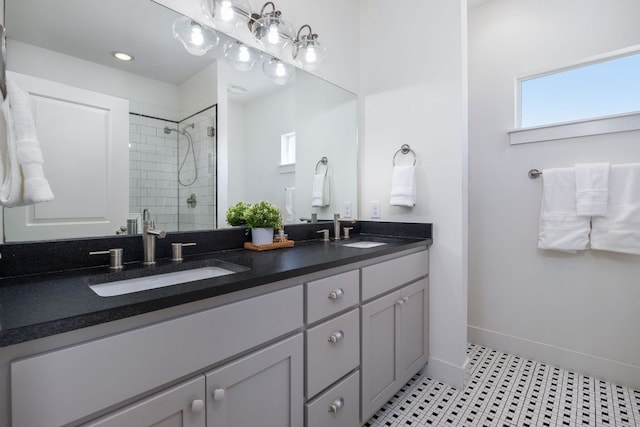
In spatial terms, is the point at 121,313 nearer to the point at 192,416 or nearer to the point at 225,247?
the point at 192,416

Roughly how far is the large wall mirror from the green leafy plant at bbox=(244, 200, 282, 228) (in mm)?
114

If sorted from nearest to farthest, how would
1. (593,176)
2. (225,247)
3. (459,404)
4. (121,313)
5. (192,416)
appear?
(121,313)
(192,416)
(225,247)
(459,404)
(593,176)

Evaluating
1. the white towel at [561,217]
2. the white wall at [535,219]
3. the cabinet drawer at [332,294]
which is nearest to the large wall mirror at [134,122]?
the cabinet drawer at [332,294]

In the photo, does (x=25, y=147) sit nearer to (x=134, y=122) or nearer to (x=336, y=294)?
(x=134, y=122)

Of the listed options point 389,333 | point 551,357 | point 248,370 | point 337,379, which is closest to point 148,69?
point 248,370

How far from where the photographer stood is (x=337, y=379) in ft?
4.03

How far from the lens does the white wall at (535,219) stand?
179cm

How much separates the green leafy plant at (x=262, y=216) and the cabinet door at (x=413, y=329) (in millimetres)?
769

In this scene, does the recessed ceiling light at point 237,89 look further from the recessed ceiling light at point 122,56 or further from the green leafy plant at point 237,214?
the green leafy plant at point 237,214

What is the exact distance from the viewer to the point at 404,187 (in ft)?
6.28

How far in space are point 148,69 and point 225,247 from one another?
2.75 feet

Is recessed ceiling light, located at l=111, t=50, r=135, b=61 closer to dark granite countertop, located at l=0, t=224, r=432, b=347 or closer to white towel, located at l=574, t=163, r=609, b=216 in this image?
dark granite countertop, located at l=0, t=224, r=432, b=347

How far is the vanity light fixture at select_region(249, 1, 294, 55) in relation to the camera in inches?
61.7

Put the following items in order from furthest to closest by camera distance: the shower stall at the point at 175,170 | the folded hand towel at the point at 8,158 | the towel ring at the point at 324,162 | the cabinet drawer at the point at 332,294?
the towel ring at the point at 324,162, the shower stall at the point at 175,170, the cabinet drawer at the point at 332,294, the folded hand towel at the point at 8,158
